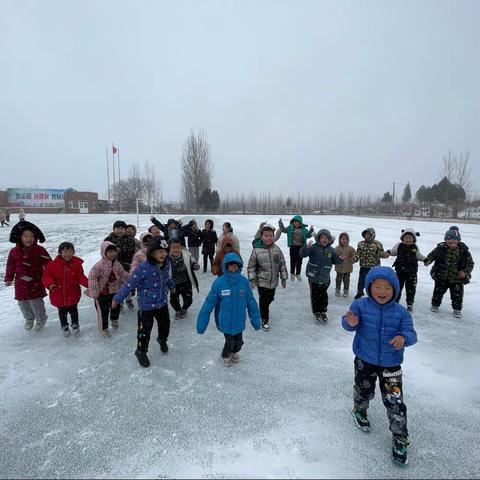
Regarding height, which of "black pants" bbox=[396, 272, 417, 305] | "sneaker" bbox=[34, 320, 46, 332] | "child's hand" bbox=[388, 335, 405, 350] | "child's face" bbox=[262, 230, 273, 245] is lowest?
"sneaker" bbox=[34, 320, 46, 332]

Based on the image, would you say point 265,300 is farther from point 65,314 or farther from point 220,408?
point 65,314

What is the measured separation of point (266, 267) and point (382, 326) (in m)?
2.29

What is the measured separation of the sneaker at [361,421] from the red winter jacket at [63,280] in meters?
3.90

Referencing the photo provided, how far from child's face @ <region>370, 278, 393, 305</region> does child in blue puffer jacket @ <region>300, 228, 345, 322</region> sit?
2.38 metres

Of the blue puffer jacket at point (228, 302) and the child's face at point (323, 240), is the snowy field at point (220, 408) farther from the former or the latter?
the child's face at point (323, 240)

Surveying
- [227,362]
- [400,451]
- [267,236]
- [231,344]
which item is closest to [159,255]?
[231,344]

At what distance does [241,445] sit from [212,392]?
0.75 m

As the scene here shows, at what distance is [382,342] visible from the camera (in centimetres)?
238

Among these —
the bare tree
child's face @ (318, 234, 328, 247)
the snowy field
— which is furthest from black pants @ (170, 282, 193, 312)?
the bare tree

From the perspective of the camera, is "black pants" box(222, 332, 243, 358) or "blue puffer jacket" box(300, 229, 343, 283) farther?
"blue puffer jacket" box(300, 229, 343, 283)

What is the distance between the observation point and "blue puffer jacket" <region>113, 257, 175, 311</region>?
3439 millimetres

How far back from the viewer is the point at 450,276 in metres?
4.96

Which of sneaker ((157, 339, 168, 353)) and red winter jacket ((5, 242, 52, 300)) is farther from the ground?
red winter jacket ((5, 242, 52, 300))

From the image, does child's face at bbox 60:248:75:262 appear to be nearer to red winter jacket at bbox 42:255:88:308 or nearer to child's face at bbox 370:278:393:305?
red winter jacket at bbox 42:255:88:308
